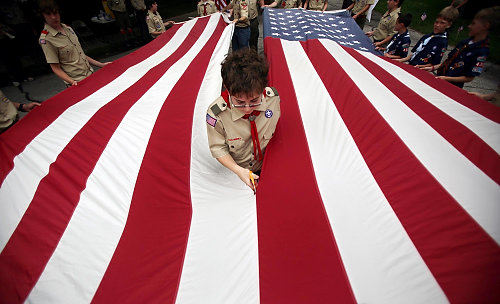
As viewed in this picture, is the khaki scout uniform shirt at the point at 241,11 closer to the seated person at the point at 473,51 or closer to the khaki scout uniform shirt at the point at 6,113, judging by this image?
the seated person at the point at 473,51

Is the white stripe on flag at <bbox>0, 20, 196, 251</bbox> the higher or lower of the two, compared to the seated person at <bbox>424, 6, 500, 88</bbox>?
lower

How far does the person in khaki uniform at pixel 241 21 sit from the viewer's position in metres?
3.49

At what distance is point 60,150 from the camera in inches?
47.0

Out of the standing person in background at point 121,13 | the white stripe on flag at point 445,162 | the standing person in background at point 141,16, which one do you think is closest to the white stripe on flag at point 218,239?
the white stripe on flag at point 445,162

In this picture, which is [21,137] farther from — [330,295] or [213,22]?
[213,22]

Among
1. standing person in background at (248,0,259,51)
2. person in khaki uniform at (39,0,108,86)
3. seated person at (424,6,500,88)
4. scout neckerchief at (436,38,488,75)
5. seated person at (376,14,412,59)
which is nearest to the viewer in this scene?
seated person at (424,6,500,88)

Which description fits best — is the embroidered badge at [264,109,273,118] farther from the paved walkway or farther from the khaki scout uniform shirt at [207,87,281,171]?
the paved walkway

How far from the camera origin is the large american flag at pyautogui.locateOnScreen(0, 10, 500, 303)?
0.76 metres

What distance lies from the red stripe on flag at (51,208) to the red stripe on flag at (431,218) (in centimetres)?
143

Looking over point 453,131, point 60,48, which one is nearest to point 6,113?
point 60,48

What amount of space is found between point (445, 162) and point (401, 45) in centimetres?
236

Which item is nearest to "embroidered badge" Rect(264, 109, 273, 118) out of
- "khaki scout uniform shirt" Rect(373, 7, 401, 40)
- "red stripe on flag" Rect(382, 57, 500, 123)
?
"red stripe on flag" Rect(382, 57, 500, 123)

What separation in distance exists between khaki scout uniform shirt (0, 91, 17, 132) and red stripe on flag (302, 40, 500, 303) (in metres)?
2.38

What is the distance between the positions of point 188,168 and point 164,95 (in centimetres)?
80
